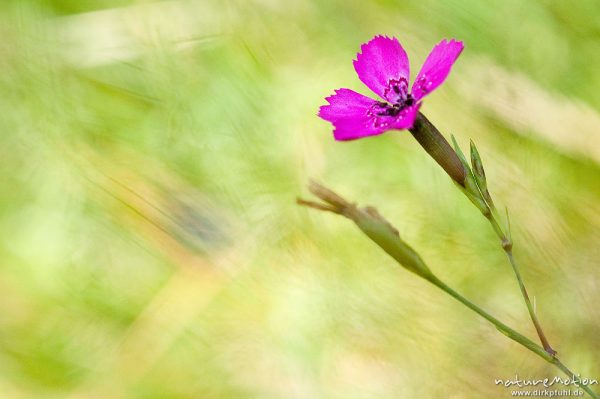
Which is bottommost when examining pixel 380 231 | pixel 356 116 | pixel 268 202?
pixel 380 231

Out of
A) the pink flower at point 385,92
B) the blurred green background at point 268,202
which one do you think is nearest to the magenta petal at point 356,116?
the pink flower at point 385,92

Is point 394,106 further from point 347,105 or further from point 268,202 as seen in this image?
point 268,202

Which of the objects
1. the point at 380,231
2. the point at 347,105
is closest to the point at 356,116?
the point at 347,105

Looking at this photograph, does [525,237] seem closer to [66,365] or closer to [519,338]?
[519,338]

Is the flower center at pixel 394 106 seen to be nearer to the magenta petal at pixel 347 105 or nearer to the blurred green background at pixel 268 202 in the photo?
the magenta petal at pixel 347 105

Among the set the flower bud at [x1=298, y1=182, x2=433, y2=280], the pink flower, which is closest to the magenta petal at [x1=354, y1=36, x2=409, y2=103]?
the pink flower

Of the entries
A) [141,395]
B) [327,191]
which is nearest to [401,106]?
[327,191]

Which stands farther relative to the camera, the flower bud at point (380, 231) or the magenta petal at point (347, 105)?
the magenta petal at point (347, 105)
